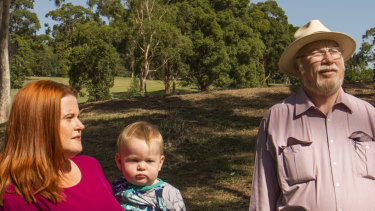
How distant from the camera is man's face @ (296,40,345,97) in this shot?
9.10 ft

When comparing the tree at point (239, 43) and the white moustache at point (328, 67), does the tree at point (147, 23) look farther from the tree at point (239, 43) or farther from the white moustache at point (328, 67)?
the white moustache at point (328, 67)

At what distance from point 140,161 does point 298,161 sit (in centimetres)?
107

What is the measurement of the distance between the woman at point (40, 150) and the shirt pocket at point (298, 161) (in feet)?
4.39

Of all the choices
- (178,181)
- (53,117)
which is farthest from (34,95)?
(178,181)

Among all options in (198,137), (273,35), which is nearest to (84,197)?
(198,137)

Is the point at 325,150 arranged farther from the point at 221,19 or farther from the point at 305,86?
the point at 221,19

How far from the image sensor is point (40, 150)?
212 cm

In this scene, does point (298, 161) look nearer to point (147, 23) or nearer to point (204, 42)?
point (147, 23)

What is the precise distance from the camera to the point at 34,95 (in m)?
2.14

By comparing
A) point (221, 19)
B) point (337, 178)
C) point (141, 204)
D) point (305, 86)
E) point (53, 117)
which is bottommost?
point (141, 204)

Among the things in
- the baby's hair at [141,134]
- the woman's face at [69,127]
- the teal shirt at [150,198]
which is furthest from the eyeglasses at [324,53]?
the woman's face at [69,127]

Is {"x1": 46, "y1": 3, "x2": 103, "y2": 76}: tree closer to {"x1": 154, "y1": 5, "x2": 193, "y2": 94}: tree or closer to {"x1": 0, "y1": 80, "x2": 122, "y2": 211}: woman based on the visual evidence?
{"x1": 154, "y1": 5, "x2": 193, "y2": 94}: tree

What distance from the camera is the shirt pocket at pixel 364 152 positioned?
8.62 ft

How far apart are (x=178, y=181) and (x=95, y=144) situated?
391 centimetres
